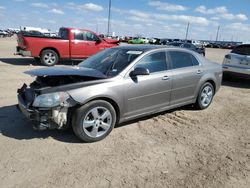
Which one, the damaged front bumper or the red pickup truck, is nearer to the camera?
the damaged front bumper

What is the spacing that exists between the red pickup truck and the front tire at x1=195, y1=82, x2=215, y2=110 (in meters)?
8.88

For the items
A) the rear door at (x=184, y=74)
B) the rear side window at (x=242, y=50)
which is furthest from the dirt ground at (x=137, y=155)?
the rear side window at (x=242, y=50)

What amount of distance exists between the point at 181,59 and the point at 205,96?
1.27 metres

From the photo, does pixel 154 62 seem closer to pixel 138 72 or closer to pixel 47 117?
pixel 138 72

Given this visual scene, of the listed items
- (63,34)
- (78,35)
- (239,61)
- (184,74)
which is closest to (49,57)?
(63,34)

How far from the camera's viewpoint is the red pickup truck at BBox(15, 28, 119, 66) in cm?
1317

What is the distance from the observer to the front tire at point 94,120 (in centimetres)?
444

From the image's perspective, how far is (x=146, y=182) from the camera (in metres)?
3.54

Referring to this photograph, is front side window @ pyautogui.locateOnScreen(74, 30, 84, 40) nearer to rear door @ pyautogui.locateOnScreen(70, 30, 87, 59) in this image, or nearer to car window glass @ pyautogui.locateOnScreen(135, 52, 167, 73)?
rear door @ pyautogui.locateOnScreen(70, 30, 87, 59)

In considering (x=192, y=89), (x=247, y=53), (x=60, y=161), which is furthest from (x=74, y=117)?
(x=247, y=53)

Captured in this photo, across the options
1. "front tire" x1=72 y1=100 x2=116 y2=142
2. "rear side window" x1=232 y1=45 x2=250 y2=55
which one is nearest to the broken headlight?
"front tire" x1=72 y1=100 x2=116 y2=142

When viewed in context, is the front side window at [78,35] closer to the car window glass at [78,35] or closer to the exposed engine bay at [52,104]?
the car window glass at [78,35]

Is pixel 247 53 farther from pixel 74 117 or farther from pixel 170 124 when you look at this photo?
pixel 74 117

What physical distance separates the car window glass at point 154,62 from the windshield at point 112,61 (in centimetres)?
17
